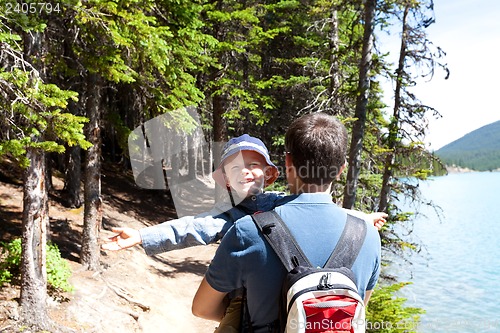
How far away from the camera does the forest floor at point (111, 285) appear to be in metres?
8.21

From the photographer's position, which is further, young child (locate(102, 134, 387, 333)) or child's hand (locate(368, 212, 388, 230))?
child's hand (locate(368, 212, 388, 230))

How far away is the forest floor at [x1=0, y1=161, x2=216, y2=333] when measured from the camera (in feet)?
26.9

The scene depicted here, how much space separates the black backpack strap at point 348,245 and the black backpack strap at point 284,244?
0.12 metres

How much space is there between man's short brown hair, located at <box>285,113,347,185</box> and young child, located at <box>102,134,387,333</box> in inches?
11.5

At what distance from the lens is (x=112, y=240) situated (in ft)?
6.90

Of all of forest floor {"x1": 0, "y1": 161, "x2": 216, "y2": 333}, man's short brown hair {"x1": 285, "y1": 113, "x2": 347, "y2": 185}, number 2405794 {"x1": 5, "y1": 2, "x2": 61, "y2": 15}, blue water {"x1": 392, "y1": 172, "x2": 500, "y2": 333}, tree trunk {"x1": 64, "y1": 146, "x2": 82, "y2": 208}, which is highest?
number 2405794 {"x1": 5, "y1": 2, "x2": 61, "y2": 15}

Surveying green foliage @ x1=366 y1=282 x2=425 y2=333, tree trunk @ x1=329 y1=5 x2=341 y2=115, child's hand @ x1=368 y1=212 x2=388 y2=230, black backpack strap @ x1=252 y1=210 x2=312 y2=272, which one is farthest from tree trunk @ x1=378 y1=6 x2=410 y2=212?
black backpack strap @ x1=252 y1=210 x2=312 y2=272

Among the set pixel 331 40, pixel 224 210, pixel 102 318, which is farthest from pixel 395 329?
pixel 331 40

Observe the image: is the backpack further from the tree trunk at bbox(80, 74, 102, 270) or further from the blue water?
the blue water

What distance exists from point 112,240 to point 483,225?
49207 mm

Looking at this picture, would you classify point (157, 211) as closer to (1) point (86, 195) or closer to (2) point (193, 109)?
(2) point (193, 109)

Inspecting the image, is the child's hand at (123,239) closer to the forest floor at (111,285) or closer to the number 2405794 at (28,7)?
the number 2405794 at (28,7)

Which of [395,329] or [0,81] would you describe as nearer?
[0,81]

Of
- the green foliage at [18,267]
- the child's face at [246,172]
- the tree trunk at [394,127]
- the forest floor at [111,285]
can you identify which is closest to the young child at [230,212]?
the child's face at [246,172]
